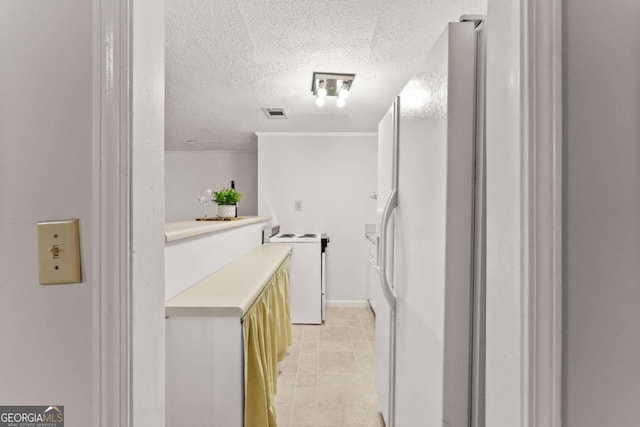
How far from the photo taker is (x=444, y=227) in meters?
0.83

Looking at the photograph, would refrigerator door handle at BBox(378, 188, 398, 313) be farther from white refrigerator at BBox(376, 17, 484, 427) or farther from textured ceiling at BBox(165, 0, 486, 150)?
textured ceiling at BBox(165, 0, 486, 150)

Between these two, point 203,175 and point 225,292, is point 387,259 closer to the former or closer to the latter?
point 225,292

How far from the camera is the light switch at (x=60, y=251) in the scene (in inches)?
22.1

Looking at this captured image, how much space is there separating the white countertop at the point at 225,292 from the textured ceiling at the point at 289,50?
142cm

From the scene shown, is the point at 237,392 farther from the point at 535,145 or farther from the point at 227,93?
the point at 227,93

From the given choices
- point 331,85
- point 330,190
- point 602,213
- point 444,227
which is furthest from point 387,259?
point 330,190

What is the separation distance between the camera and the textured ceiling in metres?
1.74

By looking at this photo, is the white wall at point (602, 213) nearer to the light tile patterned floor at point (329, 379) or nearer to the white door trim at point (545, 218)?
the white door trim at point (545, 218)

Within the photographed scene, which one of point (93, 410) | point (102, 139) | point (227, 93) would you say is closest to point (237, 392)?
point (93, 410)

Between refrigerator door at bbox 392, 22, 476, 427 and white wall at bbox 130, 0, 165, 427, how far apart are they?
0.65 m

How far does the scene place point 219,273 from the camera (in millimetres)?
2125

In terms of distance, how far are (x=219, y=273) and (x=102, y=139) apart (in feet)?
5.49

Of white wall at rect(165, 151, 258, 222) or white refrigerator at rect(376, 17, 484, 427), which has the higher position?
white wall at rect(165, 151, 258, 222)

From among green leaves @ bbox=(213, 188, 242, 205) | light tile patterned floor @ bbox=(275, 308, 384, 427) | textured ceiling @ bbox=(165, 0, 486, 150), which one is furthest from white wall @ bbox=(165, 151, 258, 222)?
light tile patterned floor @ bbox=(275, 308, 384, 427)
